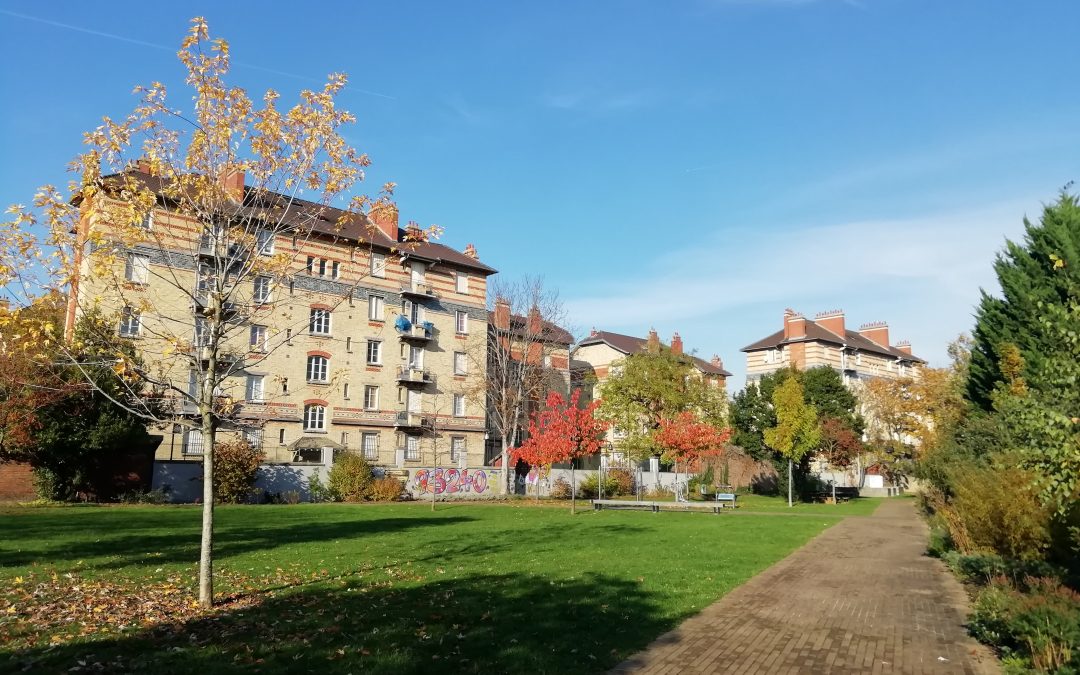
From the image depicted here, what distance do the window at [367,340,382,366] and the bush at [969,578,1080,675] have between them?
3965cm

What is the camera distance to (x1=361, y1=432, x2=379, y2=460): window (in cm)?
4430

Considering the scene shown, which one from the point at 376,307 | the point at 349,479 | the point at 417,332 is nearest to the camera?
the point at 349,479

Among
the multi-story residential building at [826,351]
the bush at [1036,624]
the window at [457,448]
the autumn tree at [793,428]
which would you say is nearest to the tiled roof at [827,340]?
the multi-story residential building at [826,351]

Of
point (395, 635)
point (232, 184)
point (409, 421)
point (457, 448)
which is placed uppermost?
point (232, 184)

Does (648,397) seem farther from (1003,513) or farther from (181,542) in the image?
(181,542)

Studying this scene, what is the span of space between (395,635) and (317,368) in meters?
37.2

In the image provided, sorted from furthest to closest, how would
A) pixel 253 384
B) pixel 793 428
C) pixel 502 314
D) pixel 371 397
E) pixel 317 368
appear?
pixel 502 314 < pixel 371 397 < pixel 317 368 < pixel 793 428 < pixel 253 384

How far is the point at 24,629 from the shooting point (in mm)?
7773

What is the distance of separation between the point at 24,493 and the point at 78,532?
15.5 m

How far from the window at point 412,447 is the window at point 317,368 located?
273 inches

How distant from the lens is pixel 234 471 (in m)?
32.2

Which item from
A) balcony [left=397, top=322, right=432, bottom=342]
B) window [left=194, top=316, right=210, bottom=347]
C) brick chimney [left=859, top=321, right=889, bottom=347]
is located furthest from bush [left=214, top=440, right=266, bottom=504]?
brick chimney [left=859, top=321, right=889, bottom=347]

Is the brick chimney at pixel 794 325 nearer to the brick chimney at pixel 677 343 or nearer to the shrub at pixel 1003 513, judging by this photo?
the brick chimney at pixel 677 343

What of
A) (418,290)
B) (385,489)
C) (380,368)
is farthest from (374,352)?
(385,489)
